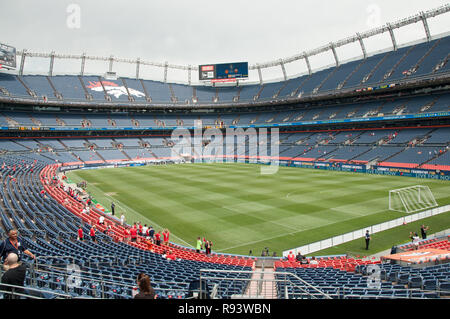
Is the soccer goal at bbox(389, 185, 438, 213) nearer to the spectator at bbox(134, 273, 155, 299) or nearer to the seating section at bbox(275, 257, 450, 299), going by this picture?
the seating section at bbox(275, 257, 450, 299)

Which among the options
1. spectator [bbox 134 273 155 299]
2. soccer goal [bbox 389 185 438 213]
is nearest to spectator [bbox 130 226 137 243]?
spectator [bbox 134 273 155 299]

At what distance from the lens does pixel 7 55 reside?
62.6 m

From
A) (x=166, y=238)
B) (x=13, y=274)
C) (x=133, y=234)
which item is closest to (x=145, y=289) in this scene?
(x=13, y=274)

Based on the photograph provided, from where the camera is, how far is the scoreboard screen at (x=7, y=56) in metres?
61.7

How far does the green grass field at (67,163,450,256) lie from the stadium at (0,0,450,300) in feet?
0.68

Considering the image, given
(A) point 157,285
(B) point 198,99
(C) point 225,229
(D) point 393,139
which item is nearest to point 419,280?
(A) point 157,285

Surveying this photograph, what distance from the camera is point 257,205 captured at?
2816cm

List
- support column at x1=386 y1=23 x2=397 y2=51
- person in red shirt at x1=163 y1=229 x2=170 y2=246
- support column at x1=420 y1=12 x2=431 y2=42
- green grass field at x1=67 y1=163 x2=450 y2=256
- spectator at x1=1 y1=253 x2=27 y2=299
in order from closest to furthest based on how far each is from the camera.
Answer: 1. spectator at x1=1 y1=253 x2=27 y2=299
2. person in red shirt at x1=163 y1=229 x2=170 y2=246
3. green grass field at x1=67 y1=163 x2=450 y2=256
4. support column at x1=420 y1=12 x2=431 y2=42
5. support column at x1=386 y1=23 x2=397 y2=51

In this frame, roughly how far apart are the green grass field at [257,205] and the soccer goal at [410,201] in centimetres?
91

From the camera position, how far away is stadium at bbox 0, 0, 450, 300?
10742 mm

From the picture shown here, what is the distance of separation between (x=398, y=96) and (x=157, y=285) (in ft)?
210

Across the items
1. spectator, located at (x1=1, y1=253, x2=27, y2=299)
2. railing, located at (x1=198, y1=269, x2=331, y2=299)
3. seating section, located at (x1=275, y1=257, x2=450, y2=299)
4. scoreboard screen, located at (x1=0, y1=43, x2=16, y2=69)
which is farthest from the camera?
scoreboard screen, located at (x1=0, y1=43, x2=16, y2=69)

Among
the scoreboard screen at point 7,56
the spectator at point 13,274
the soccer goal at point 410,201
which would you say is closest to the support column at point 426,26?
the soccer goal at point 410,201

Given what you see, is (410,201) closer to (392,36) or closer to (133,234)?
(133,234)
